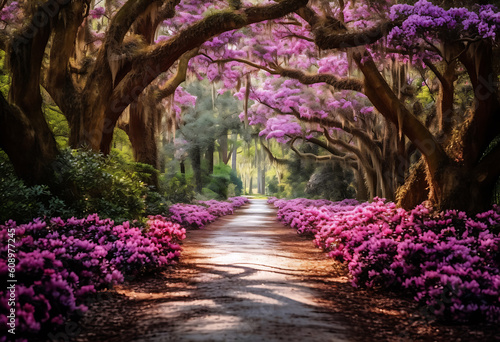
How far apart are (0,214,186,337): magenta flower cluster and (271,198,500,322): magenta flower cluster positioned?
3.15m

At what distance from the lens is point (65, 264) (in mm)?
4707

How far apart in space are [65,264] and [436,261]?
4.15 m

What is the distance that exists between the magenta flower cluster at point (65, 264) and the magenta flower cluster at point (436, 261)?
3.15m

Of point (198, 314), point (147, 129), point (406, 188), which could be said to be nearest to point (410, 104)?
point (406, 188)

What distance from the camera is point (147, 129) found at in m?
16.2

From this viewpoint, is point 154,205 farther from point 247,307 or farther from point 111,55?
point 247,307

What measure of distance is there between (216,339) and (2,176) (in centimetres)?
680

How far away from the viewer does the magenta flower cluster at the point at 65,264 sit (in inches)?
144

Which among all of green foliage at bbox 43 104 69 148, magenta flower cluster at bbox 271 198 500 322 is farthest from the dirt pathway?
green foliage at bbox 43 104 69 148

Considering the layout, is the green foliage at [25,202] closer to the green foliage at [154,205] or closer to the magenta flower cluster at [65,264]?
the magenta flower cluster at [65,264]

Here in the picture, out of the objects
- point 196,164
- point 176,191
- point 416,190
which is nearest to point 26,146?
point 416,190

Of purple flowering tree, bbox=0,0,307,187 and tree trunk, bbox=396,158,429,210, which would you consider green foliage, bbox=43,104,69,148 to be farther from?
tree trunk, bbox=396,158,429,210

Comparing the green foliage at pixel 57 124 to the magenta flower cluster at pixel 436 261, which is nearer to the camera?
the magenta flower cluster at pixel 436 261

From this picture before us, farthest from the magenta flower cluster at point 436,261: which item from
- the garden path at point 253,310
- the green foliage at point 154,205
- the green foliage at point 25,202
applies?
the green foliage at point 154,205
